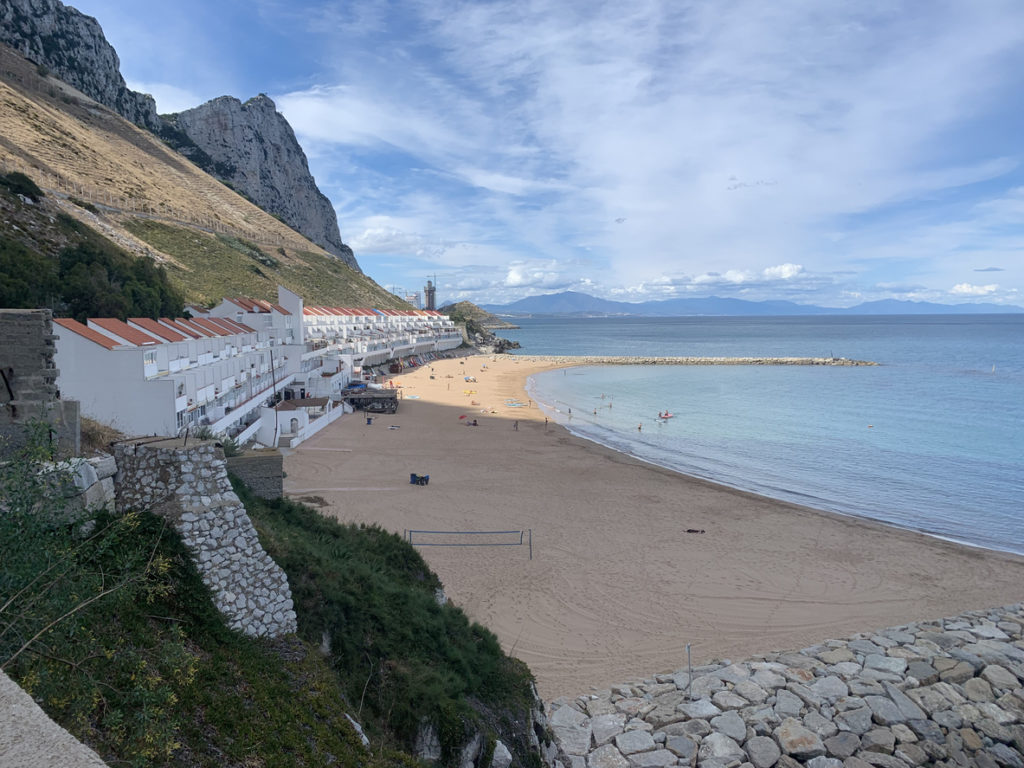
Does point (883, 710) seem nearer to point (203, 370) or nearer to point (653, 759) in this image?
point (653, 759)

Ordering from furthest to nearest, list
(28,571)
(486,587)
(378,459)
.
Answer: (378,459) < (486,587) < (28,571)

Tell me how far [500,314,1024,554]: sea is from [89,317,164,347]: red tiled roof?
23.4 meters

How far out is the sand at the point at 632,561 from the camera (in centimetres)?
1420

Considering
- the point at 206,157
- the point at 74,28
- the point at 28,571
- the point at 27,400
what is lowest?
the point at 28,571

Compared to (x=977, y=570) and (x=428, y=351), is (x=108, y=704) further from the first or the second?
(x=428, y=351)

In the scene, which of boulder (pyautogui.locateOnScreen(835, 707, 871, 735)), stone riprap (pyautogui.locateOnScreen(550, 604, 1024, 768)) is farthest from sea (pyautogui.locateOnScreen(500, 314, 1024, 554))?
boulder (pyautogui.locateOnScreen(835, 707, 871, 735))

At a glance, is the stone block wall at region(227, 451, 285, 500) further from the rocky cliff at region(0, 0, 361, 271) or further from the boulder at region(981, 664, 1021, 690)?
the rocky cliff at region(0, 0, 361, 271)

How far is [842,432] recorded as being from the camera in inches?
1551

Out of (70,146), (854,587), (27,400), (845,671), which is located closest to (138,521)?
(27,400)

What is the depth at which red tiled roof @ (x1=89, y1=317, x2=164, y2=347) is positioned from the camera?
2019 cm

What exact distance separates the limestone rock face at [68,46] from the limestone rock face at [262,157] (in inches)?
946

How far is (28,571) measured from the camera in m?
4.11

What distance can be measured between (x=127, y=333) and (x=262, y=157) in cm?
11891

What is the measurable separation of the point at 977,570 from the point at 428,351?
3027 inches
